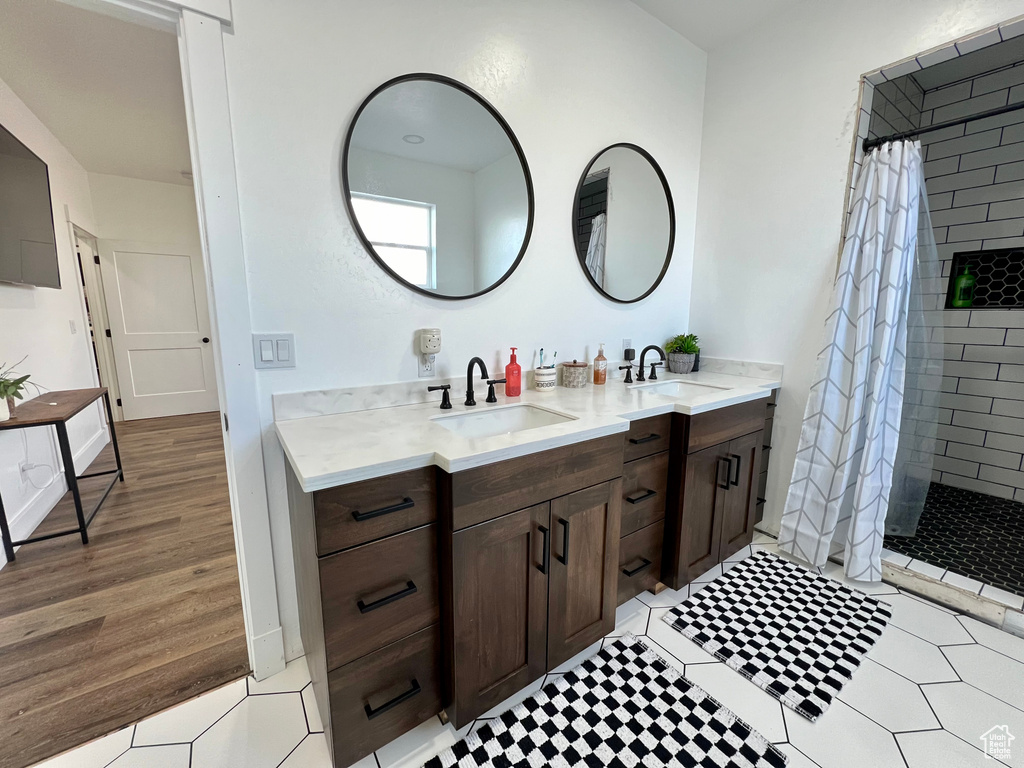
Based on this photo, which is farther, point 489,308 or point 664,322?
point 664,322

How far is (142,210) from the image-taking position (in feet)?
14.5

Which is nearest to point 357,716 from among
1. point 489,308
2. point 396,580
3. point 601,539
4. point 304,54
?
point 396,580

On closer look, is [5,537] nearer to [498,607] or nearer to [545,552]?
[498,607]

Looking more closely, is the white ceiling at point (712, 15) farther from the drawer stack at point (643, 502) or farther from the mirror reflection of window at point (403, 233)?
the drawer stack at point (643, 502)

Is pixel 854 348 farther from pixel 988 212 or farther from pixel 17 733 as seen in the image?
pixel 17 733

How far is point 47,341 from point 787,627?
4542 millimetres

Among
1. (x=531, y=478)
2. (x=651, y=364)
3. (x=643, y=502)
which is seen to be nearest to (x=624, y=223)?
(x=651, y=364)

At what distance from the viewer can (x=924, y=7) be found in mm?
1656

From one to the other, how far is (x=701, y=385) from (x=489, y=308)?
122cm

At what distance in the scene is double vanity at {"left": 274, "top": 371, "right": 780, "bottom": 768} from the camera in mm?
1031

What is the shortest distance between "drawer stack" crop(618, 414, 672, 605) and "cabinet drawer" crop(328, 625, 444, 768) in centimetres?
80

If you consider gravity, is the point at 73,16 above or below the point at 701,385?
above

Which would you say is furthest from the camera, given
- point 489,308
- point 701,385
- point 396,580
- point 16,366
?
point 16,366

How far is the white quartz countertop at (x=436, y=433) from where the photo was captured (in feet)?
3.37
